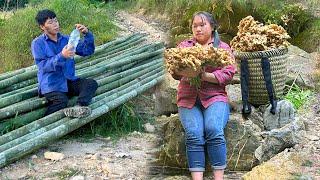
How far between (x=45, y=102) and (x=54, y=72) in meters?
0.26

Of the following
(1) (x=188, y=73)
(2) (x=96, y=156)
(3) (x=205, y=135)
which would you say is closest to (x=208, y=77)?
(1) (x=188, y=73)

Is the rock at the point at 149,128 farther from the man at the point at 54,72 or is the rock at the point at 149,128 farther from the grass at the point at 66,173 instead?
the grass at the point at 66,173

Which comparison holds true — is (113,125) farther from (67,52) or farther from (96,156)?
(67,52)

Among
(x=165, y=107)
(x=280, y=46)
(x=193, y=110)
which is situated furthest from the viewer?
(x=165, y=107)

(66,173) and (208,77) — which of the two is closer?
(208,77)

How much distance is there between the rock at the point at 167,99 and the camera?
16.5 ft

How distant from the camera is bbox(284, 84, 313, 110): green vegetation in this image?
15.0 ft

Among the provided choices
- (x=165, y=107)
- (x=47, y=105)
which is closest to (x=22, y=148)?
(x=47, y=105)

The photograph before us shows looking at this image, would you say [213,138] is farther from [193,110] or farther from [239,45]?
[239,45]

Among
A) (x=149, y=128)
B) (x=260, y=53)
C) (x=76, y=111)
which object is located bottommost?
(x=149, y=128)

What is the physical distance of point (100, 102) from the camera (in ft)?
14.8

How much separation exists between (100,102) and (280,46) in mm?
1564

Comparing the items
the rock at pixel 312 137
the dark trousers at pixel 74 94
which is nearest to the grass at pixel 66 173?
the dark trousers at pixel 74 94

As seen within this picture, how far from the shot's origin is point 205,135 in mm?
3299
